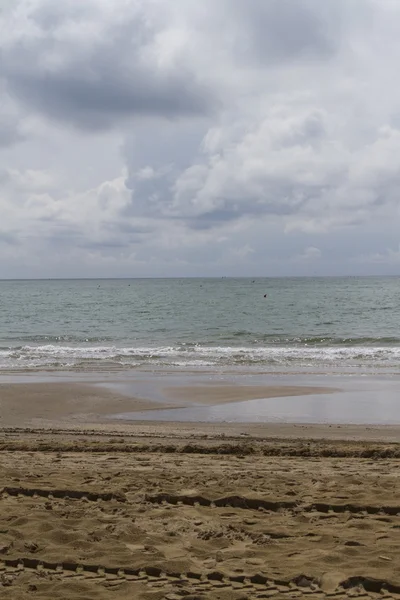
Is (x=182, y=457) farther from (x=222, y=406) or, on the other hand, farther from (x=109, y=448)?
(x=222, y=406)

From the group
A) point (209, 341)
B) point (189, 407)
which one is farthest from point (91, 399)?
point (209, 341)

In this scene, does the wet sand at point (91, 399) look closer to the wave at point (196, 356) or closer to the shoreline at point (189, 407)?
the shoreline at point (189, 407)

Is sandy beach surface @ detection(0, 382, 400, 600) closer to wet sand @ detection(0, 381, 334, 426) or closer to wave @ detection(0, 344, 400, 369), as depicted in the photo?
wet sand @ detection(0, 381, 334, 426)

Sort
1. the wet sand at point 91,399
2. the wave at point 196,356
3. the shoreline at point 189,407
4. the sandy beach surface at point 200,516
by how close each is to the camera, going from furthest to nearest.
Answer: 1. the wave at point 196,356
2. the wet sand at point 91,399
3. the shoreline at point 189,407
4. the sandy beach surface at point 200,516

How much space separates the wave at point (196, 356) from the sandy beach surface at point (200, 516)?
12046mm

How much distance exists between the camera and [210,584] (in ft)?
15.2

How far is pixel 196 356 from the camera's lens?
2531cm

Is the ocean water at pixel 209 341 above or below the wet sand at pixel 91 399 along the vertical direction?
above

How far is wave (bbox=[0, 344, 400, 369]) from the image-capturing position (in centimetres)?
2267

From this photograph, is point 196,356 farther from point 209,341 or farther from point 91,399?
point 91,399

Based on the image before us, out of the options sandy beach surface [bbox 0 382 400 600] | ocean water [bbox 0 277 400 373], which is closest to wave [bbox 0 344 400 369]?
ocean water [bbox 0 277 400 373]

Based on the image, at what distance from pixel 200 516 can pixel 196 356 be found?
1922cm

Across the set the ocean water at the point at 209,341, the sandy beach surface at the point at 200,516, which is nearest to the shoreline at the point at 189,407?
the sandy beach surface at the point at 200,516

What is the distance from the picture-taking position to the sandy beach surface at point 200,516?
466cm
